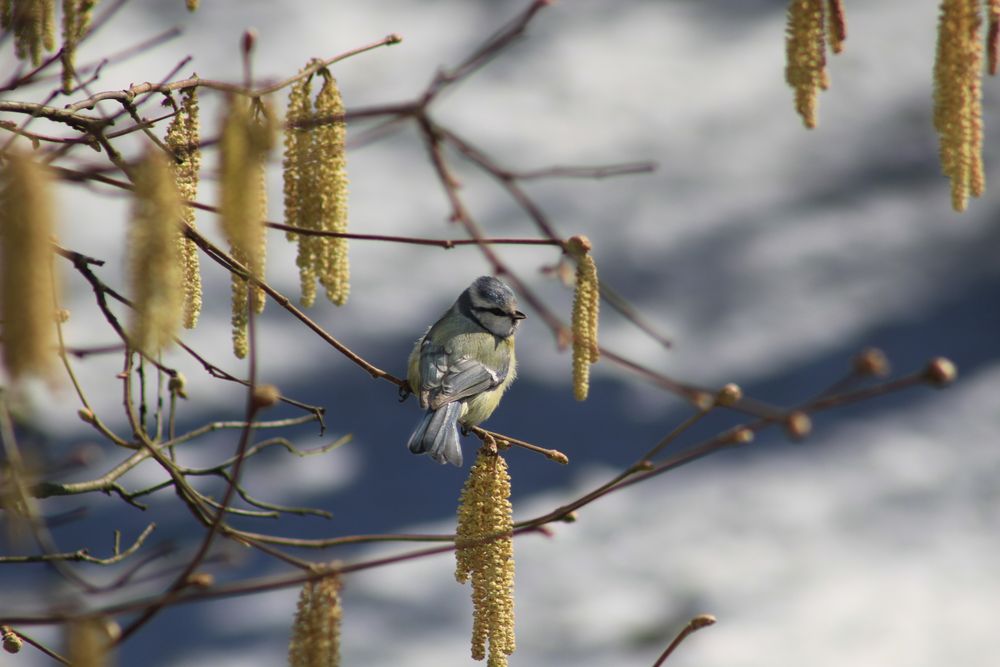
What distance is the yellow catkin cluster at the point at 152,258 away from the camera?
0.88 meters

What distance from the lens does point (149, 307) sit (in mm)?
879

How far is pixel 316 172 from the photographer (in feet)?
5.85

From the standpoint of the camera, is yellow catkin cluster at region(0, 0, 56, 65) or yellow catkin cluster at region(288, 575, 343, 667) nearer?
yellow catkin cluster at region(288, 575, 343, 667)

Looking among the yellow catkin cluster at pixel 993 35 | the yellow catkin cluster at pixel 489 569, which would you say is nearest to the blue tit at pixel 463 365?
the yellow catkin cluster at pixel 489 569

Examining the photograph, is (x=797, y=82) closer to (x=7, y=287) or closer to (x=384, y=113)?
(x=384, y=113)

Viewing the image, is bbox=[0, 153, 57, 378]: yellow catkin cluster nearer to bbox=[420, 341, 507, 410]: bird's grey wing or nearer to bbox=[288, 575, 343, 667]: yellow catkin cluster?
bbox=[288, 575, 343, 667]: yellow catkin cluster

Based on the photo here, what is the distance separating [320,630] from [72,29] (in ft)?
2.74

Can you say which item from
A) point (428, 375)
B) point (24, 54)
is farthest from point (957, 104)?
point (428, 375)

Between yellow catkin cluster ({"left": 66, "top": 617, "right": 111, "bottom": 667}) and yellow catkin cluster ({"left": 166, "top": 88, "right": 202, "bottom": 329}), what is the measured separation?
76 cm

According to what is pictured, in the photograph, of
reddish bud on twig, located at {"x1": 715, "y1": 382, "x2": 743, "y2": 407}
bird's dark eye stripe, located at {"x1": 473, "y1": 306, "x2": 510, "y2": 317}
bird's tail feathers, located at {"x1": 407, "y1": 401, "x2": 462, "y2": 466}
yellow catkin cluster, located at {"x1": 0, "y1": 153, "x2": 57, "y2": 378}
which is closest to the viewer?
yellow catkin cluster, located at {"x1": 0, "y1": 153, "x2": 57, "y2": 378}

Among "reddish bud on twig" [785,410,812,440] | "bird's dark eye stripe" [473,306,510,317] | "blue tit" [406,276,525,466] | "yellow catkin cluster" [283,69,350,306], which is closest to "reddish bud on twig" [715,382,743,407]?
"reddish bud on twig" [785,410,812,440]

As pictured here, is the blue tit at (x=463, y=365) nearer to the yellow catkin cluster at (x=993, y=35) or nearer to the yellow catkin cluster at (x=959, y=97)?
the yellow catkin cluster at (x=959, y=97)

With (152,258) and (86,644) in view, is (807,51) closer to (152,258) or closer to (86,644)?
(152,258)

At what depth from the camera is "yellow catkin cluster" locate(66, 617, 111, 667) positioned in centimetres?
92
